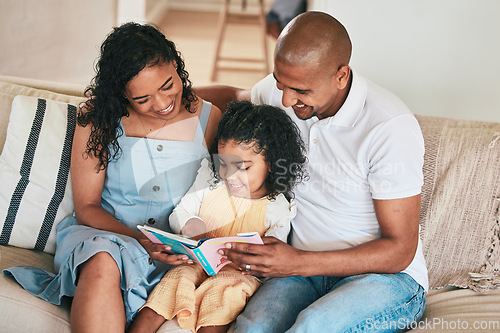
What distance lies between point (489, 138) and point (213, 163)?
36.7 inches

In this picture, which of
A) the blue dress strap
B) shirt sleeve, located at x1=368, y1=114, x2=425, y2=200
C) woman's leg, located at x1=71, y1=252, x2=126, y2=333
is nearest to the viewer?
woman's leg, located at x1=71, y1=252, x2=126, y2=333

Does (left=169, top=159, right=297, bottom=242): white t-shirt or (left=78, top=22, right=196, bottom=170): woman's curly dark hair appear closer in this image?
(left=78, top=22, right=196, bottom=170): woman's curly dark hair

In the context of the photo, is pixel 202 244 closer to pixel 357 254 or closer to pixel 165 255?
pixel 165 255

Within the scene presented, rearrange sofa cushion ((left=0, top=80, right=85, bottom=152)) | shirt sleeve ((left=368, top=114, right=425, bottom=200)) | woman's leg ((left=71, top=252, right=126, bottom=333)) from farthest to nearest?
1. sofa cushion ((left=0, top=80, right=85, bottom=152))
2. shirt sleeve ((left=368, top=114, right=425, bottom=200))
3. woman's leg ((left=71, top=252, right=126, bottom=333))

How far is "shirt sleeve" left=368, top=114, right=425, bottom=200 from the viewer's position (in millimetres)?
1472

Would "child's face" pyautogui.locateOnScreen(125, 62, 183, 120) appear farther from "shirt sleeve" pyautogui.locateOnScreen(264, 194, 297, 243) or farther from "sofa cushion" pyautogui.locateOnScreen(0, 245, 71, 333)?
"sofa cushion" pyautogui.locateOnScreen(0, 245, 71, 333)

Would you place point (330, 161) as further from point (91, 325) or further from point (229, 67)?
point (229, 67)

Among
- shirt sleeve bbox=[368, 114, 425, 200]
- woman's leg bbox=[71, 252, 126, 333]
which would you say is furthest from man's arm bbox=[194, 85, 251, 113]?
woman's leg bbox=[71, 252, 126, 333]

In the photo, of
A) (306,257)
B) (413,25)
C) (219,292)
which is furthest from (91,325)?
(413,25)

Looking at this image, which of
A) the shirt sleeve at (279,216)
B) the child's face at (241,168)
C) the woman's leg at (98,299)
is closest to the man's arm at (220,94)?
the child's face at (241,168)

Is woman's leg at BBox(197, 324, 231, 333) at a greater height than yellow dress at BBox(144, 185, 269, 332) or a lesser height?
lesser

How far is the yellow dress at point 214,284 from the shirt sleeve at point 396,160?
383mm

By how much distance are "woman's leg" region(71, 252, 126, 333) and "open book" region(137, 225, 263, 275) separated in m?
0.15

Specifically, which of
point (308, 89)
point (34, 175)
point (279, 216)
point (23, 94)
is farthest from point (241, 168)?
point (23, 94)
